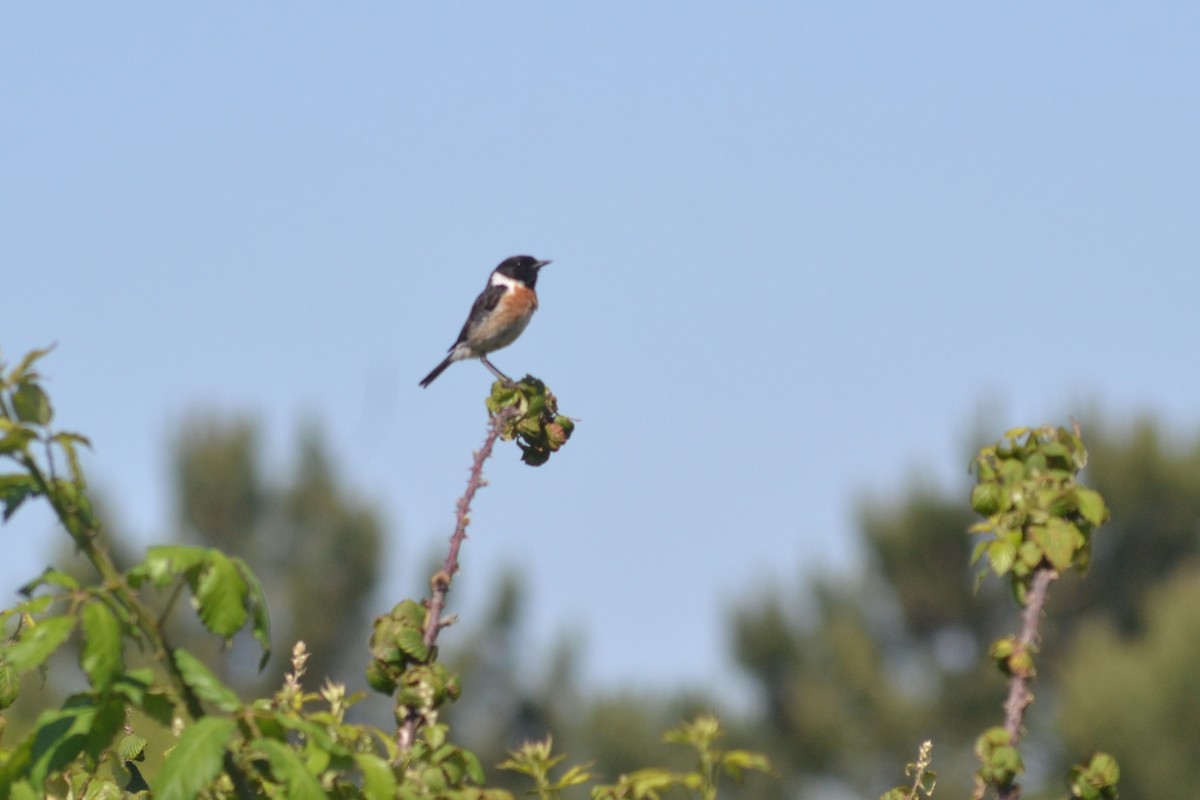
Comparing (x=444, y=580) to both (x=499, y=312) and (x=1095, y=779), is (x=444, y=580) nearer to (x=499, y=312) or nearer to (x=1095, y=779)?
(x=1095, y=779)

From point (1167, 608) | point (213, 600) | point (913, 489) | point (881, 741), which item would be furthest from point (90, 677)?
point (913, 489)

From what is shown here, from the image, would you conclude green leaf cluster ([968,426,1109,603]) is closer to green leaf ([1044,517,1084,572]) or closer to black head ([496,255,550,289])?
→ green leaf ([1044,517,1084,572])

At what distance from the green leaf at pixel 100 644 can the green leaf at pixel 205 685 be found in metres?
0.12

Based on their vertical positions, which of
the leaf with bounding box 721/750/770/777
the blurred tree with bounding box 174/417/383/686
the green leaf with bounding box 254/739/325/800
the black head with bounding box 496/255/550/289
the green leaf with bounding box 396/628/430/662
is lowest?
the green leaf with bounding box 254/739/325/800

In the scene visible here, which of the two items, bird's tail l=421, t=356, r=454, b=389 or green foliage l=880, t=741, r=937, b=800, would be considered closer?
green foliage l=880, t=741, r=937, b=800

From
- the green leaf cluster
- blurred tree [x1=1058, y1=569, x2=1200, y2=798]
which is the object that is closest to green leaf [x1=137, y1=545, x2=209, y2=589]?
the green leaf cluster

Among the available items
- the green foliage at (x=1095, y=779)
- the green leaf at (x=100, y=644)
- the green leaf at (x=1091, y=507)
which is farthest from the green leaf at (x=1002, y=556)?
the green leaf at (x=100, y=644)

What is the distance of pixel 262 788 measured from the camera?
2.19 m

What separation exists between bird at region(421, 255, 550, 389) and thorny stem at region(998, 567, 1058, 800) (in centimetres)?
726

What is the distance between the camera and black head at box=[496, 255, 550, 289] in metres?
10.0

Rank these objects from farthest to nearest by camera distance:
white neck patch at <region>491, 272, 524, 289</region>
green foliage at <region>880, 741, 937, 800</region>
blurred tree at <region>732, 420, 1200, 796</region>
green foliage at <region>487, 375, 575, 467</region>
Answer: blurred tree at <region>732, 420, 1200, 796</region>, white neck patch at <region>491, 272, 524, 289</region>, green foliage at <region>487, 375, 575, 467</region>, green foliage at <region>880, 741, 937, 800</region>

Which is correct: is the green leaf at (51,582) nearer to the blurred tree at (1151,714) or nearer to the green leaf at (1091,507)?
the green leaf at (1091,507)

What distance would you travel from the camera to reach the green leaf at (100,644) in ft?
5.58

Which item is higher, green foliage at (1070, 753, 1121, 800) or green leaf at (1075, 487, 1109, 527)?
green leaf at (1075, 487, 1109, 527)
